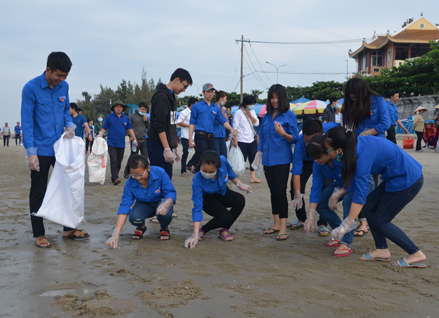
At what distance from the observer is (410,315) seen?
7.96 ft

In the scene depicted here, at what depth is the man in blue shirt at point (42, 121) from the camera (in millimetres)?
3793

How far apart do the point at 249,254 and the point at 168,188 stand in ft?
3.50

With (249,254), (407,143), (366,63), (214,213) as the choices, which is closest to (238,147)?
(214,213)

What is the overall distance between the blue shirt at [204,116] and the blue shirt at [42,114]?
2858mm

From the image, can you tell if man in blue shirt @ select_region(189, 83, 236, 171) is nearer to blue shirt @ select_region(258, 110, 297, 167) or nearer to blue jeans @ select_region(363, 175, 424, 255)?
blue shirt @ select_region(258, 110, 297, 167)

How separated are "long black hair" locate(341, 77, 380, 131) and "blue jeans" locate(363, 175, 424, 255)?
3.22 feet

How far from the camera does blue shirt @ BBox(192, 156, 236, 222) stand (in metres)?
3.98

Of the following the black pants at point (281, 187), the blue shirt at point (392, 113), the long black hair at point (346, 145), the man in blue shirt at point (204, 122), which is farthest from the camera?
the blue shirt at point (392, 113)

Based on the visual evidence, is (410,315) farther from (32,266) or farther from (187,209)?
(187,209)

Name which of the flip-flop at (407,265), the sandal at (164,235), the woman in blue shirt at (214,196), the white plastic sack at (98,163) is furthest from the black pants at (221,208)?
the white plastic sack at (98,163)

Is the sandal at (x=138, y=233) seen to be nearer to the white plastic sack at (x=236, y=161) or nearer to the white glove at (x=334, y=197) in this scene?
the white glove at (x=334, y=197)

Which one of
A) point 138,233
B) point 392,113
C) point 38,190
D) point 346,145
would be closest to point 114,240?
point 138,233

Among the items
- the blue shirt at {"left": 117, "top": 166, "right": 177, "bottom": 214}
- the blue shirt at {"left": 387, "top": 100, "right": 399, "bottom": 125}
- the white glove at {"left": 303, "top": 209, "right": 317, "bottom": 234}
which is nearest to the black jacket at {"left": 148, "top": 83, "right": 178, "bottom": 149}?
the blue shirt at {"left": 117, "top": 166, "right": 177, "bottom": 214}

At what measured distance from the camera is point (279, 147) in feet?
13.9
